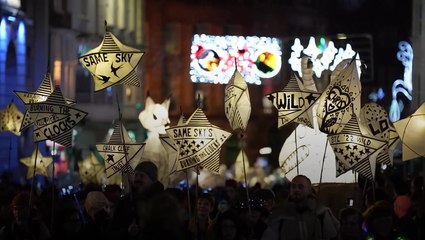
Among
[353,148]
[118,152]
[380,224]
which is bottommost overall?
[380,224]

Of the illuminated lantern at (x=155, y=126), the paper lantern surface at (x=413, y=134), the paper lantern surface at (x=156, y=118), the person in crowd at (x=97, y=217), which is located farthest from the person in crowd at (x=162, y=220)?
the paper lantern surface at (x=156, y=118)

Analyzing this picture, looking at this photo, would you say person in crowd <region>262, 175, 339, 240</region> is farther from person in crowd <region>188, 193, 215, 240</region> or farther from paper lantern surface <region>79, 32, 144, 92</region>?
paper lantern surface <region>79, 32, 144, 92</region>

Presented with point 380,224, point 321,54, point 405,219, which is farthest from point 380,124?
point 321,54

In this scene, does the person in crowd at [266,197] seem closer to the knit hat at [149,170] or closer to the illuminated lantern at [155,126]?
the knit hat at [149,170]

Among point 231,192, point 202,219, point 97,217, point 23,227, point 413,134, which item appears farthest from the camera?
point 231,192

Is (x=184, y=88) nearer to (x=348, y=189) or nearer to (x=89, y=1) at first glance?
(x=89, y=1)

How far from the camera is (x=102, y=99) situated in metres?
55.4

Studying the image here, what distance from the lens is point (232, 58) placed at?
2598cm

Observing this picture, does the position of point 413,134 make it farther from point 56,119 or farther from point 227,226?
point 56,119

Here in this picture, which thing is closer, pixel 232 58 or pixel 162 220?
pixel 162 220

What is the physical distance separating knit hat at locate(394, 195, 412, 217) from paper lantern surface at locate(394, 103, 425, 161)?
839 mm

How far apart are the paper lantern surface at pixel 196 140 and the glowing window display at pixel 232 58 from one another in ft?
32.1

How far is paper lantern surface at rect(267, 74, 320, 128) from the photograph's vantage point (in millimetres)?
16578

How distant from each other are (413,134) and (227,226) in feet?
14.7
